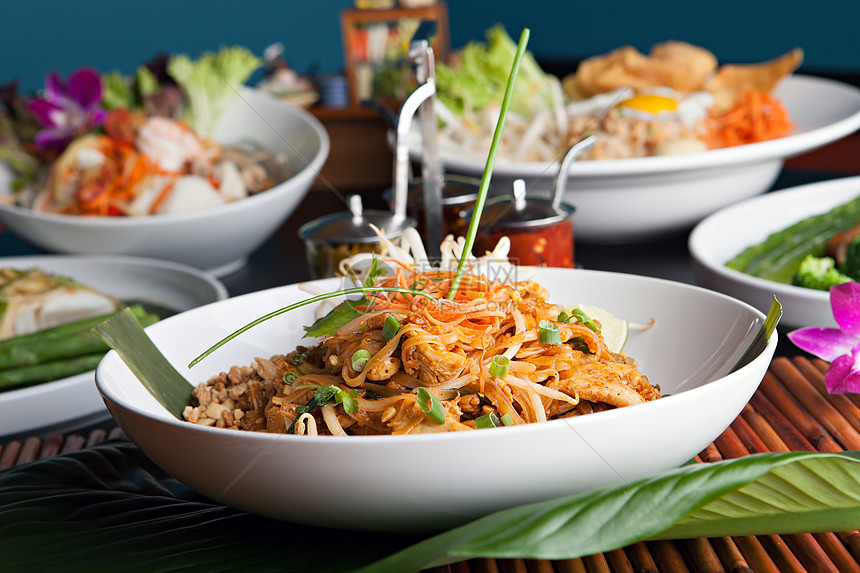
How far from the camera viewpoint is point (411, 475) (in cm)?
65

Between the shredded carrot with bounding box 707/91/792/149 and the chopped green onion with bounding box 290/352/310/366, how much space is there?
1.64 meters

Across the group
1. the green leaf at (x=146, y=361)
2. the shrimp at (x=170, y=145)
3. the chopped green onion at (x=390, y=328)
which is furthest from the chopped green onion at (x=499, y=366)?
the shrimp at (x=170, y=145)

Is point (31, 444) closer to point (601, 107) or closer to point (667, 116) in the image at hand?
point (667, 116)

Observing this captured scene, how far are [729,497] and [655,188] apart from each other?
116 centimetres

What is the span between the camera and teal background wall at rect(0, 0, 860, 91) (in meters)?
5.53

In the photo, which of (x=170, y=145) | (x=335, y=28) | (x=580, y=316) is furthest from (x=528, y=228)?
(x=335, y=28)

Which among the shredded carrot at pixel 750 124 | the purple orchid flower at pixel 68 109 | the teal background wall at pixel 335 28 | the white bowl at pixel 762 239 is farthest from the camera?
the teal background wall at pixel 335 28

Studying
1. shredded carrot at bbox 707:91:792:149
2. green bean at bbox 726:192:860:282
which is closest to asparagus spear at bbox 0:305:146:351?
green bean at bbox 726:192:860:282

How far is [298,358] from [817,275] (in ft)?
3.22

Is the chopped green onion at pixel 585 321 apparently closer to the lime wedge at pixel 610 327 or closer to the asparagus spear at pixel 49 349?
the lime wedge at pixel 610 327

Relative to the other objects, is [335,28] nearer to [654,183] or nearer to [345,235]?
[654,183]

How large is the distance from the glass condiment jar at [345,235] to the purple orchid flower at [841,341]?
65 cm

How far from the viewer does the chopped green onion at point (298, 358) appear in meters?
0.94

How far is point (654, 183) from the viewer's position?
1.79m
